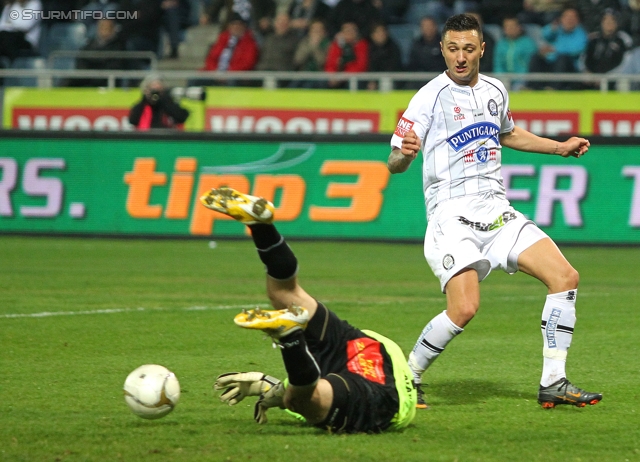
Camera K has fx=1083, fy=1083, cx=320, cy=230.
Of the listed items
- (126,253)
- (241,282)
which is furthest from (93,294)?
(126,253)

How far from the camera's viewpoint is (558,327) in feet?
20.2

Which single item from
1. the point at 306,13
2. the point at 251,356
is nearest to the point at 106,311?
the point at 251,356

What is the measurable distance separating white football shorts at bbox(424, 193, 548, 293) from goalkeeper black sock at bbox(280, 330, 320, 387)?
142 centimetres

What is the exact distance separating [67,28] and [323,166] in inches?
339

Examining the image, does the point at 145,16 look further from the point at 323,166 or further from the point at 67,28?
the point at 323,166

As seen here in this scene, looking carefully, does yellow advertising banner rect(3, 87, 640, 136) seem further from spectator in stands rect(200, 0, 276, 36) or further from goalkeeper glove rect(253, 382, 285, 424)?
goalkeeper glove rect(253, 382, 285, 424)

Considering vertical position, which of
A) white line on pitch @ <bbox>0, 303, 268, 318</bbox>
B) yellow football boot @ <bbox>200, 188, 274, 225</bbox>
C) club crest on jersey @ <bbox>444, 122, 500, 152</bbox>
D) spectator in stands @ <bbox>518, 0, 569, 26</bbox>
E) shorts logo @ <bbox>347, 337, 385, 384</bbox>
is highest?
spectator in stands @ <bbox>518, 0, 569, 26</bbox>

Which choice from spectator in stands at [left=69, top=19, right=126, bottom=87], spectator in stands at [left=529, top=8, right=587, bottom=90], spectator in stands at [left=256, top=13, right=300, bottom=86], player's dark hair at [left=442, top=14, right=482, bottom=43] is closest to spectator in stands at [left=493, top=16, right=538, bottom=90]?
spectator in stands at [left=529, top=8, right=587, bottom=90]

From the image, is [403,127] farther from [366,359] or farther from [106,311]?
[106,311]

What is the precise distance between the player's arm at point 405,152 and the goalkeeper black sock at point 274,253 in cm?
100

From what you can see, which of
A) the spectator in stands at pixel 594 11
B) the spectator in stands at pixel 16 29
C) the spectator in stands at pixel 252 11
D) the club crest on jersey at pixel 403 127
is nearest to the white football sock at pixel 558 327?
the club crest on jersey at pixel 403 127

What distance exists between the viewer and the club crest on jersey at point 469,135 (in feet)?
20.9

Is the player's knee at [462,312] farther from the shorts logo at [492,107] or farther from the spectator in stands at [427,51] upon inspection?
the spectator in stands at [427,51]

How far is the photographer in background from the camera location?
59.2ft
